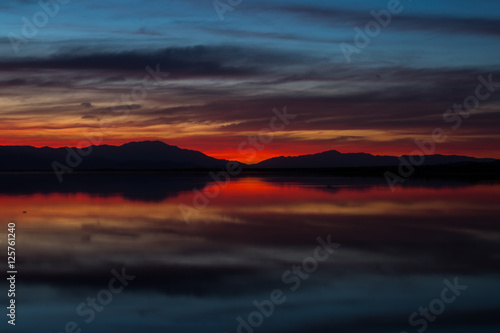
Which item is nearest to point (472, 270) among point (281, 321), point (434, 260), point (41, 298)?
point (434, 260)

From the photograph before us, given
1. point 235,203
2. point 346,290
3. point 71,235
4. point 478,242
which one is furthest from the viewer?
point 235,203

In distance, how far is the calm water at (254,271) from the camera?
8.51 metres

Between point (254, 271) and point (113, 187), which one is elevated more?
point (113, 187)

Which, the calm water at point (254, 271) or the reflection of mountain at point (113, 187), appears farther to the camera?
the reflection of mountain at point (113, 187)

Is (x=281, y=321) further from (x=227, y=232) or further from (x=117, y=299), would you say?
(x=227, y=232)

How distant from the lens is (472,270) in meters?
11.5

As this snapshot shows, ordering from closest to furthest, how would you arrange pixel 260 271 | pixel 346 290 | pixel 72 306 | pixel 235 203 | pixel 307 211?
1. pixel 72 306
2. pixel 346 290
3. pixel 260 271
4. pixel 307 211
5. pixel 235 203

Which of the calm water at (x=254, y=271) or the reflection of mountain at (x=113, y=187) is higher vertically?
the reflection of mountain at (x=113, y=187)

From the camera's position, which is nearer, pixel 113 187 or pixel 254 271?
pixel 254 271

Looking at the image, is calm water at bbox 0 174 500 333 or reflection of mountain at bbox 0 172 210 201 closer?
calm water at bbox 0 174 500 333

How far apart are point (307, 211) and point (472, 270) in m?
11.3

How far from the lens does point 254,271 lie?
11.5 metres

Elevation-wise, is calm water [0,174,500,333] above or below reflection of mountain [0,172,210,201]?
→ below

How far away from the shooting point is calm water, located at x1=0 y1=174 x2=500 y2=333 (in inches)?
335
